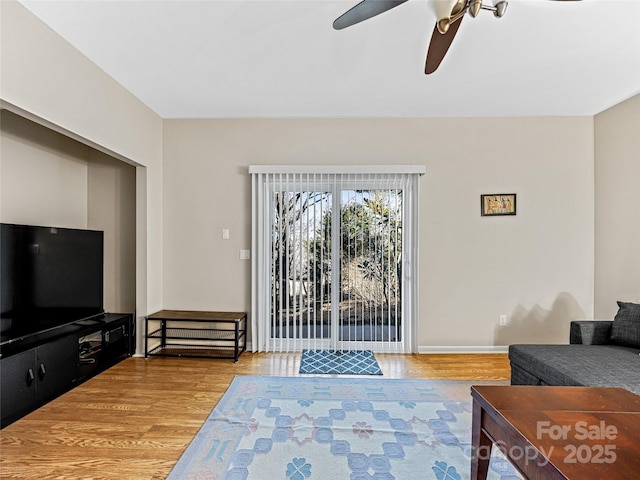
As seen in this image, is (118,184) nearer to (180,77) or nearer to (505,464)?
(180,77)

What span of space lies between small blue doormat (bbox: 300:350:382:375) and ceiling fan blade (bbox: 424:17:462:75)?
2576 millimetres

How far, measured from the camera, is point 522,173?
12.4 ft

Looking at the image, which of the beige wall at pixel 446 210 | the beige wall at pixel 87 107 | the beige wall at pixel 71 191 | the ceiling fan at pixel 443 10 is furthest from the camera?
the beige wall at pixel 446 210

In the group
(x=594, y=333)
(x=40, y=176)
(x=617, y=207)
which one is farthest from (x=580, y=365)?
(x=40, y=176)

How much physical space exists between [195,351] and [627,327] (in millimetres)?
3927

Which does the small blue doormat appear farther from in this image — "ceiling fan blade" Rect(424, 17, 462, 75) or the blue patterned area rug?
"ceiling fan blade" Rect(424, 17, 462, 75)

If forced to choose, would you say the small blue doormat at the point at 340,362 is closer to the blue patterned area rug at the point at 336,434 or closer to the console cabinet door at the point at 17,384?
the blue patterned area rug at the point at 336,434

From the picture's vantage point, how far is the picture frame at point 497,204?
378 centimetres

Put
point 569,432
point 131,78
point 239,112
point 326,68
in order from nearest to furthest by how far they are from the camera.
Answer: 1. point 569,432
2. point 326,68
3. point 131,78
4. point 239,112

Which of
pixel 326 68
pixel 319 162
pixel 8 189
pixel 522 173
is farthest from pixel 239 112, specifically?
pixel 522 173

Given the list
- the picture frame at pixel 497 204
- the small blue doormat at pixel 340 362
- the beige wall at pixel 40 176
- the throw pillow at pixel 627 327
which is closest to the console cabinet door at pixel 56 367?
the beige wall at pixel 40 176

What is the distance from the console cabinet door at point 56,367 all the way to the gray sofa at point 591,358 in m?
3.55

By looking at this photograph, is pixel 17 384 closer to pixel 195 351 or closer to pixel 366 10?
pixel 195 351

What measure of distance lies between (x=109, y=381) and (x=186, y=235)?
1605mm
